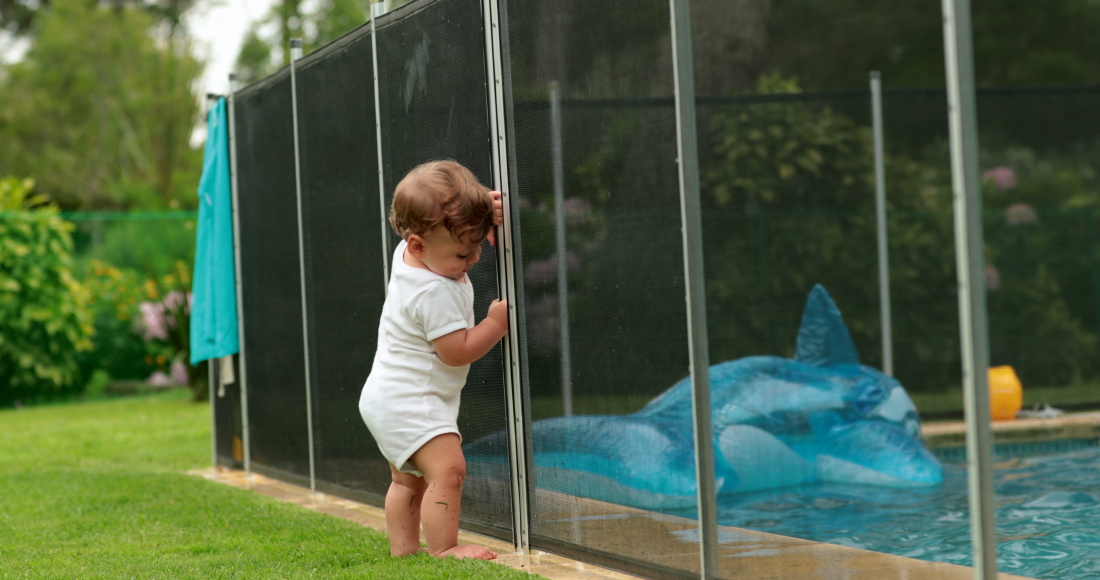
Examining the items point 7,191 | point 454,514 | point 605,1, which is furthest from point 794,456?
point 7,191

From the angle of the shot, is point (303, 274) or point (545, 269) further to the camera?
point (303, 274)

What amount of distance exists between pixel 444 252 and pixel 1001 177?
25.8ft

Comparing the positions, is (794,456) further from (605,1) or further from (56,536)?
(56,536)

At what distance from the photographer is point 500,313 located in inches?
125

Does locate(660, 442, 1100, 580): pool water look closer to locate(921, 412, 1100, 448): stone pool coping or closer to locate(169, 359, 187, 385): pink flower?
locate(921, 412, 1100, 448): stone pool coping

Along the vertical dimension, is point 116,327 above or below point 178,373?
above

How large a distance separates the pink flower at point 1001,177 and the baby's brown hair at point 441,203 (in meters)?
7.60

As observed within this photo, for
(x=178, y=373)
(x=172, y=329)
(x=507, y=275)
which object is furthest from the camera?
(x=178, y=373)

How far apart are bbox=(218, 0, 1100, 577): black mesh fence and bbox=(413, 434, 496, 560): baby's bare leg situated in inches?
11.9

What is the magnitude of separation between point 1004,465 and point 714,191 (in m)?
3.48

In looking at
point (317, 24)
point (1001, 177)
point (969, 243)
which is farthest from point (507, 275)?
point (317, 24)

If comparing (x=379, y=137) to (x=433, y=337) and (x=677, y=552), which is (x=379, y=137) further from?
(x=677, y=552)

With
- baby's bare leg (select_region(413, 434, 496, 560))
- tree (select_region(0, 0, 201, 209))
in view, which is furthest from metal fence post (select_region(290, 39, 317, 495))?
tree (select_region(0, 0, 201, 209))

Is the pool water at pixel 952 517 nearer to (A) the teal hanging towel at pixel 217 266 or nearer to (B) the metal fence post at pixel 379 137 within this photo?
(B) the metal fence post at pixel 379 137
